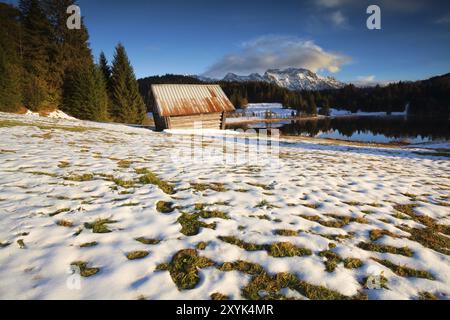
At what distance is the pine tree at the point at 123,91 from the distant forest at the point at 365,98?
5529 centimetres

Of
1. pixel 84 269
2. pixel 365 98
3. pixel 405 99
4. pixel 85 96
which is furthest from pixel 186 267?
pixel 365 98

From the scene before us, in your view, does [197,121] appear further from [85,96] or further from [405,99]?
[405,99]

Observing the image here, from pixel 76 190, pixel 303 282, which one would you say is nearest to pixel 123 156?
pixel 76 190

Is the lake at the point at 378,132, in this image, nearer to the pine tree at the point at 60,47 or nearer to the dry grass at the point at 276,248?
the pine tree at the point at 60,47

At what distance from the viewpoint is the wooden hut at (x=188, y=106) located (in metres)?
23.4

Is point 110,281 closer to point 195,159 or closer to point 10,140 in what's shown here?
point 195,159

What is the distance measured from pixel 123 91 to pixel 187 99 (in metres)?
23.6

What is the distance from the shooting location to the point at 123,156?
1016 centimetres

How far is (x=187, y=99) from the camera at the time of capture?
24.8 metres

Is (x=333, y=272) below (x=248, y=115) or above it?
below

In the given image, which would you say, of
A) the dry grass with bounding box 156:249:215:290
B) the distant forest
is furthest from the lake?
the distant forest
